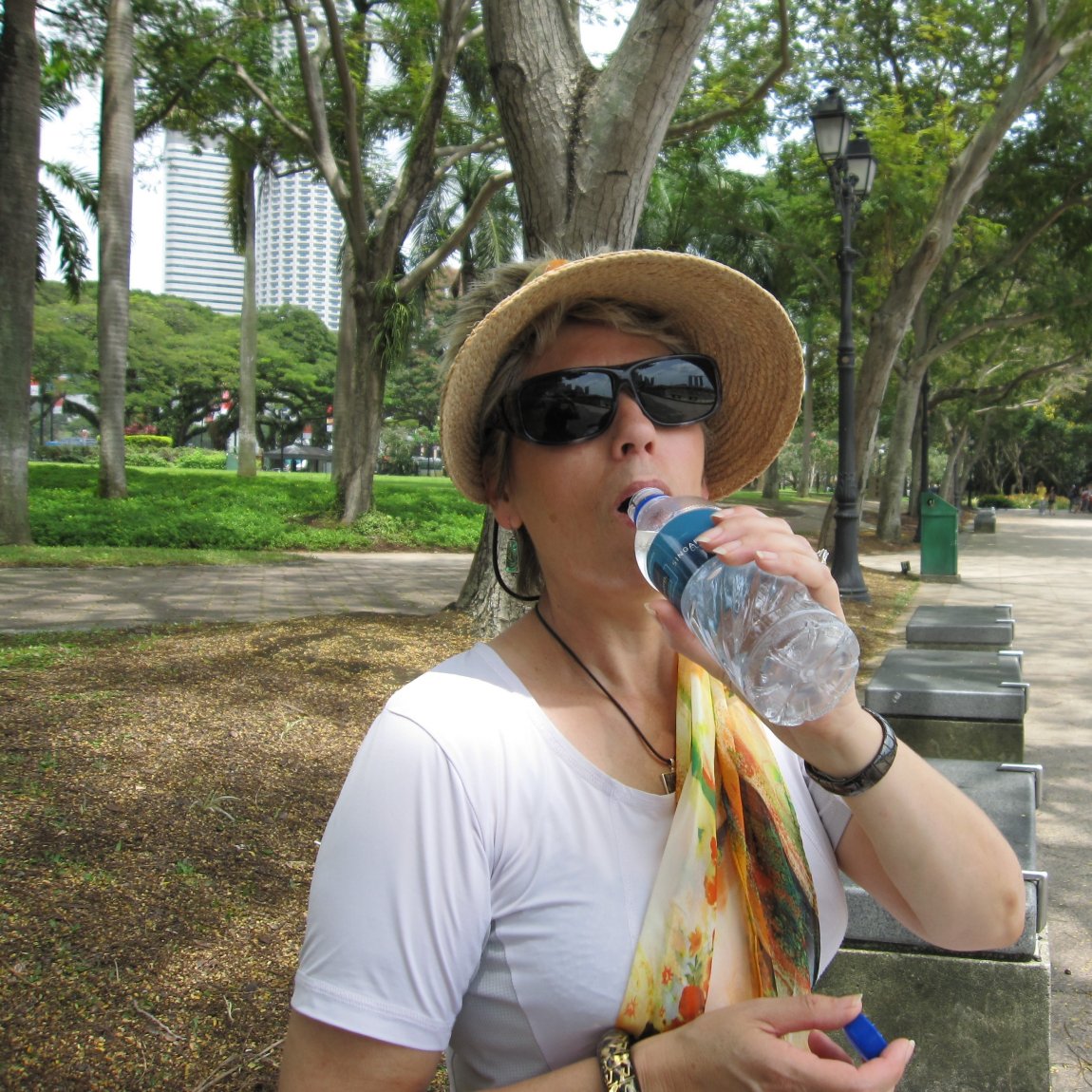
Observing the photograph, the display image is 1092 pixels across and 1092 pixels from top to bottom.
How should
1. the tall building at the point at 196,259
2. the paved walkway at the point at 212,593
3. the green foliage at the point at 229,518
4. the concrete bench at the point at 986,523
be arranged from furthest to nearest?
the tall building at the point at 196,259 < the concrete bench at the point at 986,523 < the green foliage at the point at 229,518 < the paved walkway at the point at 212,593

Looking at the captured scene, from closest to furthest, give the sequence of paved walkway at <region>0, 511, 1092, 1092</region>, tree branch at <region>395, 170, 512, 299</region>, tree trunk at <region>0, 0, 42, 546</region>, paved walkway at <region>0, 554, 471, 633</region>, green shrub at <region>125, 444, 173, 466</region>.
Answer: paved walkway at <region>0, 511, 1092, 1092</region> < paved walkway at <region>0, 554, 471, 633</region> < tree trunk at <region>0, 0, 42, 546</region> < tree branch at <region>395, 170, 512, 299</region> < green shrub at <region>125, 444, 173, 466</region>

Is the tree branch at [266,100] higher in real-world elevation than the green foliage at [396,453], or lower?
higher

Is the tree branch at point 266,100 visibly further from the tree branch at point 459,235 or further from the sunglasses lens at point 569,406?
the sunglasses lens at point 569,406

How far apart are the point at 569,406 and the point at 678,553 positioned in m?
0.38

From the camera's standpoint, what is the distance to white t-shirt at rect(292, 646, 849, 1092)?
1171 millimetres

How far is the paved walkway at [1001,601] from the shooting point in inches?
148

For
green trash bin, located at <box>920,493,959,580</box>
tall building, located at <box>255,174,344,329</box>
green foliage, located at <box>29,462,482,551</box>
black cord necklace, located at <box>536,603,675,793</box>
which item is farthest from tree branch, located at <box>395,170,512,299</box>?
tall building, located at <box>255,174,344,329</box>

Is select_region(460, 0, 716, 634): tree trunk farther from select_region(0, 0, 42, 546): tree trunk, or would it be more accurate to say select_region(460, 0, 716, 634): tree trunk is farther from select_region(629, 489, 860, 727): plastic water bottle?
select_region(0, 0, 42, 546): tree trunk

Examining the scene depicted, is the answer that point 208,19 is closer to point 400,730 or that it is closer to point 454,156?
point 454,156

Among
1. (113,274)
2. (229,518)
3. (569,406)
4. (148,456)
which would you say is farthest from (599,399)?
(148,456)

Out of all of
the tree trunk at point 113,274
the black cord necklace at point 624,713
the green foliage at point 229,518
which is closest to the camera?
the black cord necklace at point 624,713

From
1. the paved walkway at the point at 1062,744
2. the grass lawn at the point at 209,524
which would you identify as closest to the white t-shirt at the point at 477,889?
the paved walkway at the point at 1062,744

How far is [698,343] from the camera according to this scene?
1.83 meters

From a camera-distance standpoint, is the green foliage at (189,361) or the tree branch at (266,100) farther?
the green foliage at (189,361)
